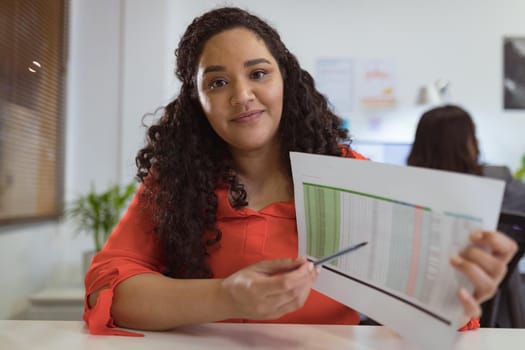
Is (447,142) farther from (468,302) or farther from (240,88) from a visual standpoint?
(468,302)

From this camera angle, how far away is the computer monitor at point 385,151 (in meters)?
3.35

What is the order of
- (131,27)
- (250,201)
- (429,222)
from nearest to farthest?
1. (429,222)
2. (250,201)
3. (131,27)

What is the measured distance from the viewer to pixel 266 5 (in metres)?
3.86

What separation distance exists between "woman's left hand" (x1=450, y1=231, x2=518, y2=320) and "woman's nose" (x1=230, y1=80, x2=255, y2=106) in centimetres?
50

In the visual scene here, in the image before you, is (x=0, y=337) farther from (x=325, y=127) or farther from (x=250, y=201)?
(x=325, y=127)

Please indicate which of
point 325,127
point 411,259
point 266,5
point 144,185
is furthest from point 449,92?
point 411,259

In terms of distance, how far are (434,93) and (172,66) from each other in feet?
7.04

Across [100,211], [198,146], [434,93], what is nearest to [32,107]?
[100,211]

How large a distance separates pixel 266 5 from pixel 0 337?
3639 mm

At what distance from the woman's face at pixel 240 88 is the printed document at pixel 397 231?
0.25 meters

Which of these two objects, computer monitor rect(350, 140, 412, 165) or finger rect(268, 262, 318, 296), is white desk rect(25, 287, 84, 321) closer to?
finger rect(268, 262, 318, 296)

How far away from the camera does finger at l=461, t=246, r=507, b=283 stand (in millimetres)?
463

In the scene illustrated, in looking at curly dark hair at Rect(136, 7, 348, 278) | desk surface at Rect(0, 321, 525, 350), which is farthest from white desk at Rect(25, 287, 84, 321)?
desk surface at Rect(0, 321, 525, 350)

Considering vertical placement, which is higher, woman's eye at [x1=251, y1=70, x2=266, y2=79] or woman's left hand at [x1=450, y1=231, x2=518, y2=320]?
woman's eye at [x1=251, y1=70, x2=266, y2=79]
